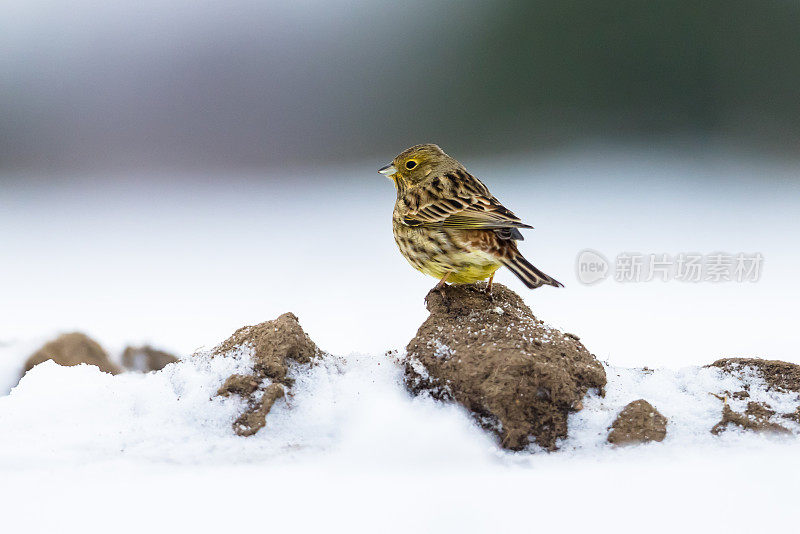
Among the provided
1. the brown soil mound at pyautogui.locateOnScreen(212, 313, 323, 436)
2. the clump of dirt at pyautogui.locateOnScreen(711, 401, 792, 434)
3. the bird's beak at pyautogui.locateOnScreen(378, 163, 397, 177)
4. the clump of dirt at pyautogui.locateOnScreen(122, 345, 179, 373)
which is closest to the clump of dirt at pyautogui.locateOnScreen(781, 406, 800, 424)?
the clump of dirt at pyautogui.locateOnScreen(711, 401, 792, 434)

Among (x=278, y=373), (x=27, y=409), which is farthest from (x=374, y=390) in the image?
(x=27, y=409)

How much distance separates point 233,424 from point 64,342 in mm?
943

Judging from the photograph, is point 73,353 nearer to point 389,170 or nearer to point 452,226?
point 389,170

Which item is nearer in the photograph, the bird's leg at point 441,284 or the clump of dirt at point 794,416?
the clump of dirt at point 794,416

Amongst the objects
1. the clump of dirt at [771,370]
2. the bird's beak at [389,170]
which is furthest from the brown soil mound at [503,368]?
the bird's beak at [389,170]

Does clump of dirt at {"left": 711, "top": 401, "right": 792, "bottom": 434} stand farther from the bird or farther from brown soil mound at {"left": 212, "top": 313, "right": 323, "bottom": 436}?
brown soil mound at {"left": 212, "top": 313, "right": 323, "bottom": 436}

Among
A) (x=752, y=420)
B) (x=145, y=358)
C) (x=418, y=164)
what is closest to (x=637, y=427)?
(x=752, y=420)

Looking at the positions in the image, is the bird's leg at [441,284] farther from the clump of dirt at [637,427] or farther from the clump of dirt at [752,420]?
the clump of dirt at [752,420]

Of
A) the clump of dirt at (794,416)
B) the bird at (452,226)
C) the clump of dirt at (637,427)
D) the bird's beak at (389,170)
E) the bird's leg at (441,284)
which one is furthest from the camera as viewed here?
the bird's beak at (389,170)

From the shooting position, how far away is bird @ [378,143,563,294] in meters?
1.89

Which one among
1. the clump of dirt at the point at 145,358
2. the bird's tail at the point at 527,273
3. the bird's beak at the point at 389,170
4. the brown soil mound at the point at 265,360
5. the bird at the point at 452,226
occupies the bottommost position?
the clump of dirt at the point at 145,358

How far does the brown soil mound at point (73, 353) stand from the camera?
2.20 meters

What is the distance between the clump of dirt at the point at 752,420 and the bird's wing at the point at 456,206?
0.60m

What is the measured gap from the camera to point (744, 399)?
5.74ft
